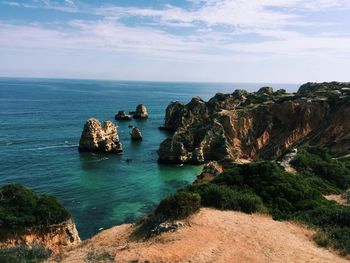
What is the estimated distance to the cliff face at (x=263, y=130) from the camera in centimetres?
6675

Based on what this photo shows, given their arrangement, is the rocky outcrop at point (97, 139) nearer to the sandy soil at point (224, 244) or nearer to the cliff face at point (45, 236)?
the cliff face at point (45, 236)

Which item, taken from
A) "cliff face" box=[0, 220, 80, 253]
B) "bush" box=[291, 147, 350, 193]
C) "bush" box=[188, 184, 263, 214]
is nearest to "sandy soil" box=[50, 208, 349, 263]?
"bush" box=[188, 184, 263, 214]

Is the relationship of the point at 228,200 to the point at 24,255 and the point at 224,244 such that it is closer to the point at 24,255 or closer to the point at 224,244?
the point at 224,244

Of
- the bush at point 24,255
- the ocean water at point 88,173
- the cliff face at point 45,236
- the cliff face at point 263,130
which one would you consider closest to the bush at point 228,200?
the bush at point 24,255

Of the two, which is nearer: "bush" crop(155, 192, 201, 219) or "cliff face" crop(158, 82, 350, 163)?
"bush" crop(155, 192, 201, 219)

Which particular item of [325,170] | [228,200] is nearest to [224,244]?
[228,200]

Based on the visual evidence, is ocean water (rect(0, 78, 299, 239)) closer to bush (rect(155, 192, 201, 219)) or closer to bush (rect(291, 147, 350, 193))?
bush (rect(155, 192, 201, 219))

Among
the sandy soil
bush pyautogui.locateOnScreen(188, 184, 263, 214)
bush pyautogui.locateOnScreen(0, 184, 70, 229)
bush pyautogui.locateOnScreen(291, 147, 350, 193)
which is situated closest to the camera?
the sandy soil

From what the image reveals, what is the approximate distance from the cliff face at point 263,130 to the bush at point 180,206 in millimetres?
41930

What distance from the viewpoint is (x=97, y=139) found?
252 ft

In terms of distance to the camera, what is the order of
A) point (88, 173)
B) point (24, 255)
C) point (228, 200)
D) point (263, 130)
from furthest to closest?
point (263, 130) → point (88, 173) → point (228, 200) → point (24, 255)

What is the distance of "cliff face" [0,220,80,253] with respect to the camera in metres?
29.4

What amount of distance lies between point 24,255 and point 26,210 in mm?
11191

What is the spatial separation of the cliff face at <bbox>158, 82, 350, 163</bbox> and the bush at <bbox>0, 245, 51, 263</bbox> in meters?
47.1
